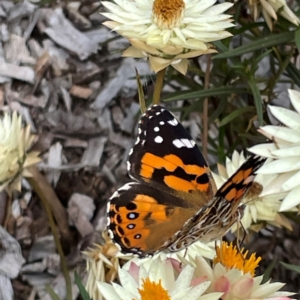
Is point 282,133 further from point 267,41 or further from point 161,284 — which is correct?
point 267,41

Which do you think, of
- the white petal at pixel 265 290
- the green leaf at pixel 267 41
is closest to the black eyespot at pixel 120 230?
the white petal at pixel 265 290

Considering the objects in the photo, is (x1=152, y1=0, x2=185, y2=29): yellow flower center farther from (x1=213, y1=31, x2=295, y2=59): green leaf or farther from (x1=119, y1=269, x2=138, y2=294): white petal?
(x1=119, y1=269, x2=138, y2=294): white petal

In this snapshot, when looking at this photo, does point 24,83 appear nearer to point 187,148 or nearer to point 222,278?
point 187,148

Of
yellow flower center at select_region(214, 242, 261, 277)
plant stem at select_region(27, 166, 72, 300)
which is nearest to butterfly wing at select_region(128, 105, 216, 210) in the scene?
yellow flower center at select_region(214, 242, 261, 277)

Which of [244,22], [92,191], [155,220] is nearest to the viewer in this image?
[155,220]

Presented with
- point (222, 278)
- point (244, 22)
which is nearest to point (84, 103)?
point (244, 22)
